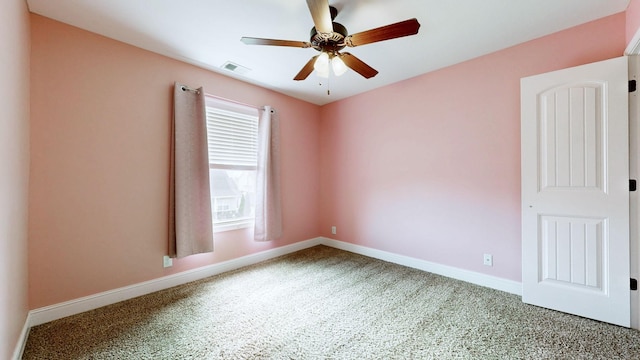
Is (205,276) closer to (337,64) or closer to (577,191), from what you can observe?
(337,64)

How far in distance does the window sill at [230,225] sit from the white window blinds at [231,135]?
28.2 inches

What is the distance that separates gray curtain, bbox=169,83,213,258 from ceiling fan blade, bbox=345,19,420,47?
6.24ft

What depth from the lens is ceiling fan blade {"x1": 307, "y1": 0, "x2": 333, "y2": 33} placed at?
4.93 ft

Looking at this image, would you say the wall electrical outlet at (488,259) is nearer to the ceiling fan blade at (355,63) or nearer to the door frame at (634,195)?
the door frame at (634,195)

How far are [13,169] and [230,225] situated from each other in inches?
77.1

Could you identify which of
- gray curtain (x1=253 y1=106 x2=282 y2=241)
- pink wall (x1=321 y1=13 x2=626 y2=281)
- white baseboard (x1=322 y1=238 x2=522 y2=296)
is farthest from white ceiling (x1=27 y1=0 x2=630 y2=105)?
white baseboard (x1=322 y1=238 x2=522 y2=296)

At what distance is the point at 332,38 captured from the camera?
1.90 meters

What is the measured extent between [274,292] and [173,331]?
929mm

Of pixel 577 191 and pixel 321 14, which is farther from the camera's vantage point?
pixel 577 191

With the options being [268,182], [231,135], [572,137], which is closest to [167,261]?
[268,182]

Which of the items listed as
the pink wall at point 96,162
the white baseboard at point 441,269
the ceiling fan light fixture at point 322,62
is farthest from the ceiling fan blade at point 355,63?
the white baseboard at point 441,269

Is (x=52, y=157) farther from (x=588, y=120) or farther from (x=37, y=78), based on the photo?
(x=588, y=120)

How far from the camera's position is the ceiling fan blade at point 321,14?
4.93 feet

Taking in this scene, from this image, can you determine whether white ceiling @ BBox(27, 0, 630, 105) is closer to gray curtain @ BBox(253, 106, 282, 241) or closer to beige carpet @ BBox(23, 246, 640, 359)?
gray curtain @ BBox(253, 106, 282, 241)
